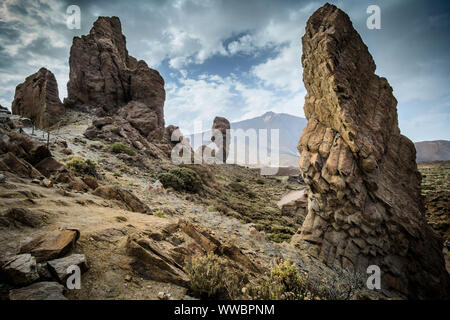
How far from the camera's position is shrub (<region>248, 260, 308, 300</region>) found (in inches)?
135

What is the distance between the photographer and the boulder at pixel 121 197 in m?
7.52

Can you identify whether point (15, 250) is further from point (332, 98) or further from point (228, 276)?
point (332, 98)

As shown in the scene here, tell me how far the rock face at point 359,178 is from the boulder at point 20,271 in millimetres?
11285

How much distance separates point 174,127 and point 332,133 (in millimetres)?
27243

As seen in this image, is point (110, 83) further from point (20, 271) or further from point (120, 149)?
point (20, 271)

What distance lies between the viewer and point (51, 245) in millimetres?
2992

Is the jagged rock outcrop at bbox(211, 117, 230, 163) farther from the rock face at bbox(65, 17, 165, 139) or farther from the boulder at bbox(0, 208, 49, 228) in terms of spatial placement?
the boulder at bbox(0, 208, 49, 228)

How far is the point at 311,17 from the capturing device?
39.8ft

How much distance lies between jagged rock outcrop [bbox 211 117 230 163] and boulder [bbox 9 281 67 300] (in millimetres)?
54212

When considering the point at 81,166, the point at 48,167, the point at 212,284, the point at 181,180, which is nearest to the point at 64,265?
the point at 212,284

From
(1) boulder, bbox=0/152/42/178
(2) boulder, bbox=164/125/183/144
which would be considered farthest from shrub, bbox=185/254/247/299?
(2) boulder, bbox=164/125/183/144

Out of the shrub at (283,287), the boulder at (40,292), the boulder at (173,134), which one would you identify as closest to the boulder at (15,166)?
the boulder at (40,292)

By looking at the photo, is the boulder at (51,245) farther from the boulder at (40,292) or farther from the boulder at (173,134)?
the boulder at (173,134)
